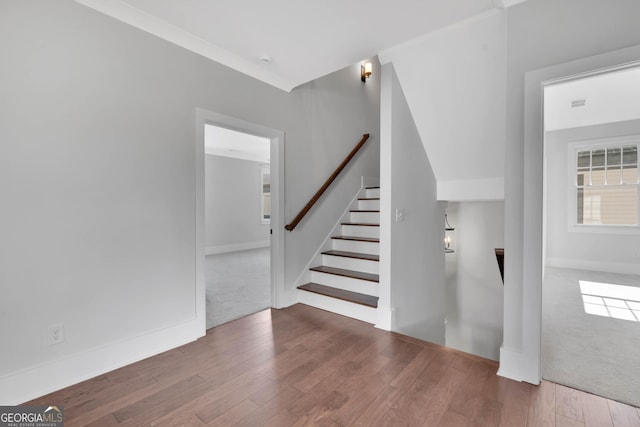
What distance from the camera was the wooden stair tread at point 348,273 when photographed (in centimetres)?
315

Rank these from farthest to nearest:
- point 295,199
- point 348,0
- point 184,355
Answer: point 295,199 → point 184,355 → point 348,0

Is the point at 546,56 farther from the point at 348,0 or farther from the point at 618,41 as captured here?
the point at 348,0

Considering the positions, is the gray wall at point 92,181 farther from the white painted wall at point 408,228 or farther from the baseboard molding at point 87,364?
the white painted wall at point 408,228

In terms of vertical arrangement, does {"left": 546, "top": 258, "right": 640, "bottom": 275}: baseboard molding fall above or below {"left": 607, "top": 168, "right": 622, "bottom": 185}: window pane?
below

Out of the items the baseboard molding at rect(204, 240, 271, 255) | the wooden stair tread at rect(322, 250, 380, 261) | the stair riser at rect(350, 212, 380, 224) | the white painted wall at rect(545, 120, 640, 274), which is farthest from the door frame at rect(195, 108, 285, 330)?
the white painted wall at rect(545, 120, 640, 274)

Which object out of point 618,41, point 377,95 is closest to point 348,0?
point 618,41

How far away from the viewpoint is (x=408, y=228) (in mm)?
3055

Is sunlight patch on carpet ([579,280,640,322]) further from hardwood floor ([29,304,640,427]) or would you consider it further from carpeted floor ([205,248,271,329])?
carpeted floor ([205,248,271,329])

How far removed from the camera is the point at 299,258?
3508mm

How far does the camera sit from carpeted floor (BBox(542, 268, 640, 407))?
1.95 m

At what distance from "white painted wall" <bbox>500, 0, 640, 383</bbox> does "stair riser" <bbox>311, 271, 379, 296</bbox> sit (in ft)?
4.30

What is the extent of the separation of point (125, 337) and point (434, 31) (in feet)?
10.9

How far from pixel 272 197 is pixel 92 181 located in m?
1.67

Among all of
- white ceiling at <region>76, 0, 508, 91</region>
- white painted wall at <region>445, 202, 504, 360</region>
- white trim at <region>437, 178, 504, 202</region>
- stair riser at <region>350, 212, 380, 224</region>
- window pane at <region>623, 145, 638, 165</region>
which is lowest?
white painted wall at <region>445, 202, 504, 360</region>
